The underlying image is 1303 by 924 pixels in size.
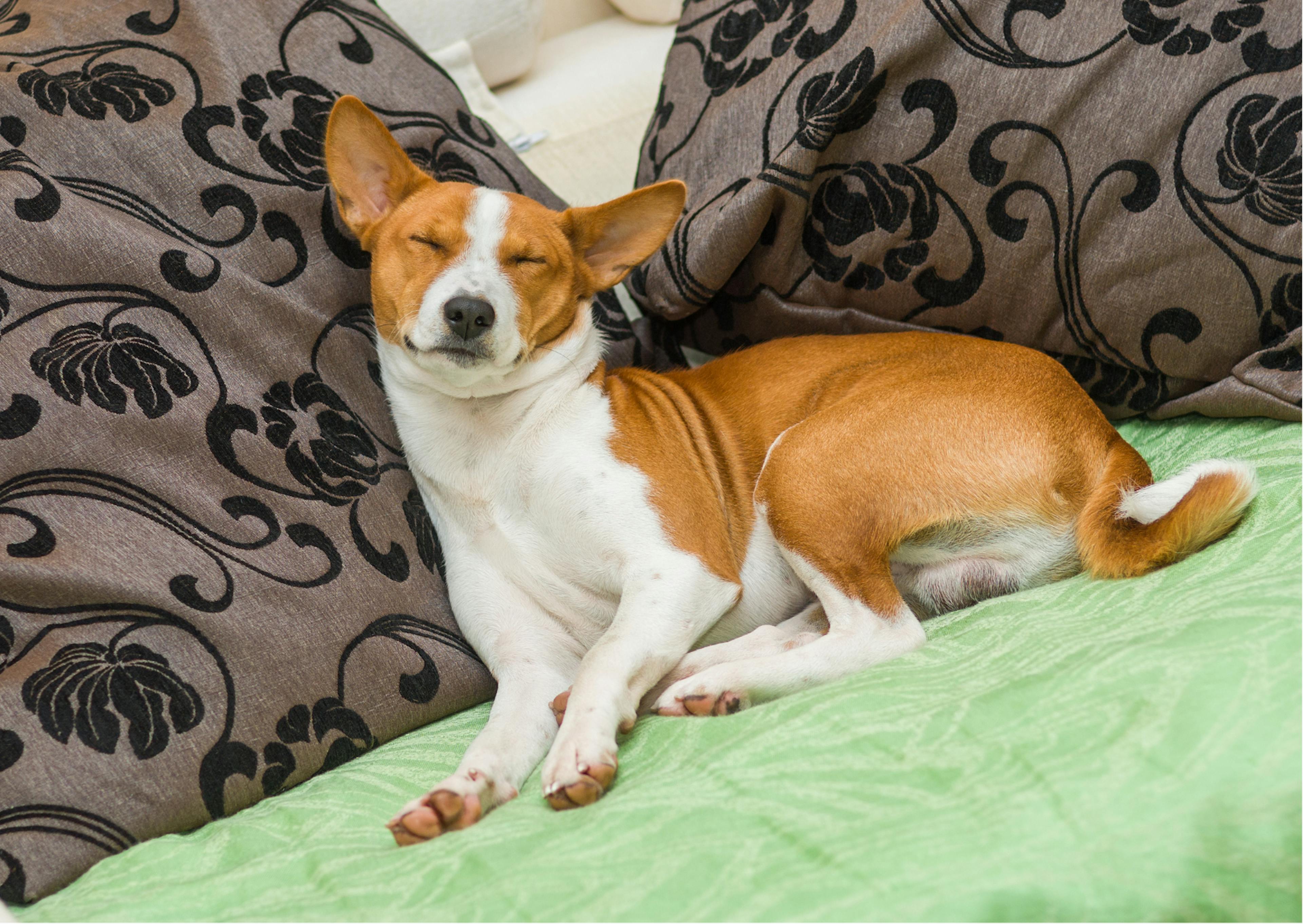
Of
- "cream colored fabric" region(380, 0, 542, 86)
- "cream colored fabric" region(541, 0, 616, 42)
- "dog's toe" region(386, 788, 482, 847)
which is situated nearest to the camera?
"dog's toe" region(386, 788, 482, 847)

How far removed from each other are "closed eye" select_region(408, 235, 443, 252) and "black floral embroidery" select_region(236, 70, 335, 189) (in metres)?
0.31

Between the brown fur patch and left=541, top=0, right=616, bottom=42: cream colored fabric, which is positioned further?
left=541, top=0, right=616, bottom=42: cream colored fabric

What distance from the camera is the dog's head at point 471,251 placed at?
173 cm

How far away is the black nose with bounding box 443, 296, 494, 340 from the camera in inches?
66.6

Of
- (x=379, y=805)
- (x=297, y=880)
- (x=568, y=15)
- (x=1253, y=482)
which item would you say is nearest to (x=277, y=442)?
(x=379, y=805)

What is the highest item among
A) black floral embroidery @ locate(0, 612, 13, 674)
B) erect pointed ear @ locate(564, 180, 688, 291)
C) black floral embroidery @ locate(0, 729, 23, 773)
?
erect pointed ear @ locate(564, 180, 688, 291)

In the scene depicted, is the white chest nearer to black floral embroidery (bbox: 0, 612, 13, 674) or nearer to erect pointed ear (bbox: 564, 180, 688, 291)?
erect pointed ear (bbox: 564, 180, 688, 291)

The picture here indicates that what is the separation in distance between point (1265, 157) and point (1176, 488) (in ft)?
2.17

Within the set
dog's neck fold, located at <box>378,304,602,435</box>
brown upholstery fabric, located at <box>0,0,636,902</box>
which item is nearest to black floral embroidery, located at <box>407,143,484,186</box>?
brown upholstery fabric, located at <box>0,0,636,902</box>

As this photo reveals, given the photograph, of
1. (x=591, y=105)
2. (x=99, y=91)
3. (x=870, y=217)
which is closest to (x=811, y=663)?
(x=870, y=217)

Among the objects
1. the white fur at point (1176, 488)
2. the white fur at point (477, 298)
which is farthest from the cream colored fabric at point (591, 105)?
the white fur at point (1176, 488)

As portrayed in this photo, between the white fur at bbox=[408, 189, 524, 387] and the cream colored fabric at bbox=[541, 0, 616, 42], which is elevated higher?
the cream colored fabric at bbox=[541, 0, 616, 42]

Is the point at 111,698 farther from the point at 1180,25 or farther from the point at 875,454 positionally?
the point at 1180,25

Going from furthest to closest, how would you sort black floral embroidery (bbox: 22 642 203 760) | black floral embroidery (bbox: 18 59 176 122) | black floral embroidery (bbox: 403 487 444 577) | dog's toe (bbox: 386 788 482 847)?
black floral embroidery (bbox: 403 487 444 577)
black floral embroidery (bbox: 18 59 176 122)
black floral embroidery (bbox: 22 642 203 760)
dog's toe (bbox: 386 788 482 847)
